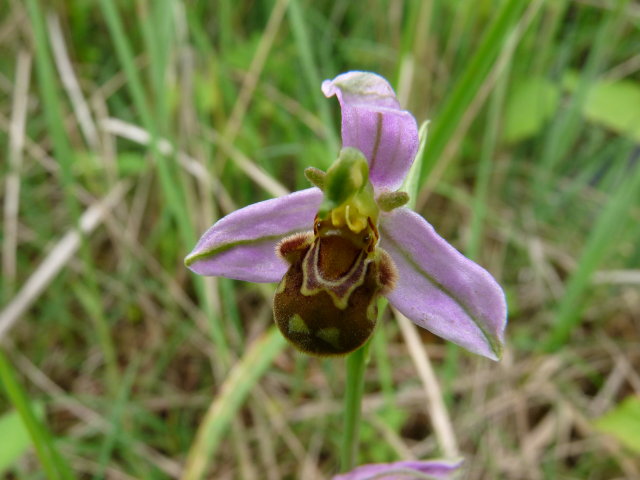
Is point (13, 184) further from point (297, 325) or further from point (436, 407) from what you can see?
point (297, 325)

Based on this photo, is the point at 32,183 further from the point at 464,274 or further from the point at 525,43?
the point at 464,274

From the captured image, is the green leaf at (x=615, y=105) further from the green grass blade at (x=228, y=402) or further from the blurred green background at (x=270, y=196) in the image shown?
the green grass blade at (x=228, y=402)

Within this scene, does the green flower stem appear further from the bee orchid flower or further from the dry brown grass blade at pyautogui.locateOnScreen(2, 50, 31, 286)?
the dry brown grass blade at pyautogui.locateOnScreen(2, 50, 31, 286)

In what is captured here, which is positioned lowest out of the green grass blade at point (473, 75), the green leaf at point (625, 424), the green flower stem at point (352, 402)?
the green leaf at point (625, 424)

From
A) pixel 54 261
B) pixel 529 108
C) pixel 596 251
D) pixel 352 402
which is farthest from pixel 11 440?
pixel 529 108

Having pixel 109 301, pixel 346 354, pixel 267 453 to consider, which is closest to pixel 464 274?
pixel 346 354

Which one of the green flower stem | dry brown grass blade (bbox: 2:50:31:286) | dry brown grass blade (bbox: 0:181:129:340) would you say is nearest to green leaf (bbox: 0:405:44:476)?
dry brown grass blade (bbox: 0:181:129:340)

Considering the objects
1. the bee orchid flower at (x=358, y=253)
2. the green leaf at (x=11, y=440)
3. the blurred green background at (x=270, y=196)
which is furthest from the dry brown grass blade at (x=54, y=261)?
the bee orchid flower at (x=358, y=253)
